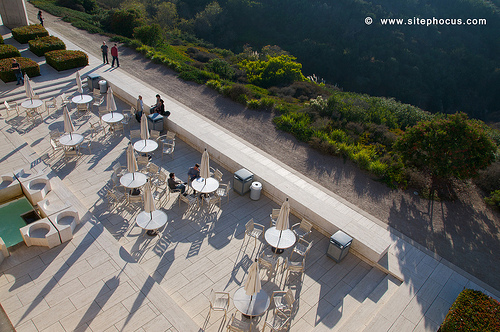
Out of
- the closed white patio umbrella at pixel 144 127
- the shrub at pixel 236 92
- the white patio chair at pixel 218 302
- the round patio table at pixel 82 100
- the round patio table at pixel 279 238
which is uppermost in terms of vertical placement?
the closed white patio umbrella at pixel 144 127

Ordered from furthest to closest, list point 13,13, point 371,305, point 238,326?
point 13,13
point 371,305
point 238,326

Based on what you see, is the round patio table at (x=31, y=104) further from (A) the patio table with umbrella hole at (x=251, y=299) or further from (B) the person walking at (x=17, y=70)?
(A) the patio table with umbrella hole at (x=251, y=299)

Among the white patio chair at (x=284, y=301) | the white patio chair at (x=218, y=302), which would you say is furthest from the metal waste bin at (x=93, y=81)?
the white patio chair at (x=284, y=301)

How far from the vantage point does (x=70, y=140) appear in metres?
12.7

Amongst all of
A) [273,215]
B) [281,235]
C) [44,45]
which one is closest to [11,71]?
[44,45]

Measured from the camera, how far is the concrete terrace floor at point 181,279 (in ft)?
25.7

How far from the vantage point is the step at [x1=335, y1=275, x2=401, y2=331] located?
8.18 metres

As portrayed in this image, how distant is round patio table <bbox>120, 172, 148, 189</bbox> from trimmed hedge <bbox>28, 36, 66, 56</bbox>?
1474cm

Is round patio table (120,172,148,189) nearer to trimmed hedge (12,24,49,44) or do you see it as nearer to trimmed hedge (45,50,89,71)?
trimmed hedge (45,50,89,71)

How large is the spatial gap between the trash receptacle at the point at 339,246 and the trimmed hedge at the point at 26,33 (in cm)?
2323

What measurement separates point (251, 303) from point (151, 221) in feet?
12.5

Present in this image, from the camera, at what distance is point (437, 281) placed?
9.88 metres

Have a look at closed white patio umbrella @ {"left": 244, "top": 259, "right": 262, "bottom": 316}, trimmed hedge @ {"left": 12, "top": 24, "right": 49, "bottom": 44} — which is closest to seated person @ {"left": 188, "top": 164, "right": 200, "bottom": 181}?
closed white patio umbrella @ {"left": 244, "top": 259, "right": 262, "bottom": 316}

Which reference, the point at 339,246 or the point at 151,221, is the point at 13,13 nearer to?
the point at 151,221
